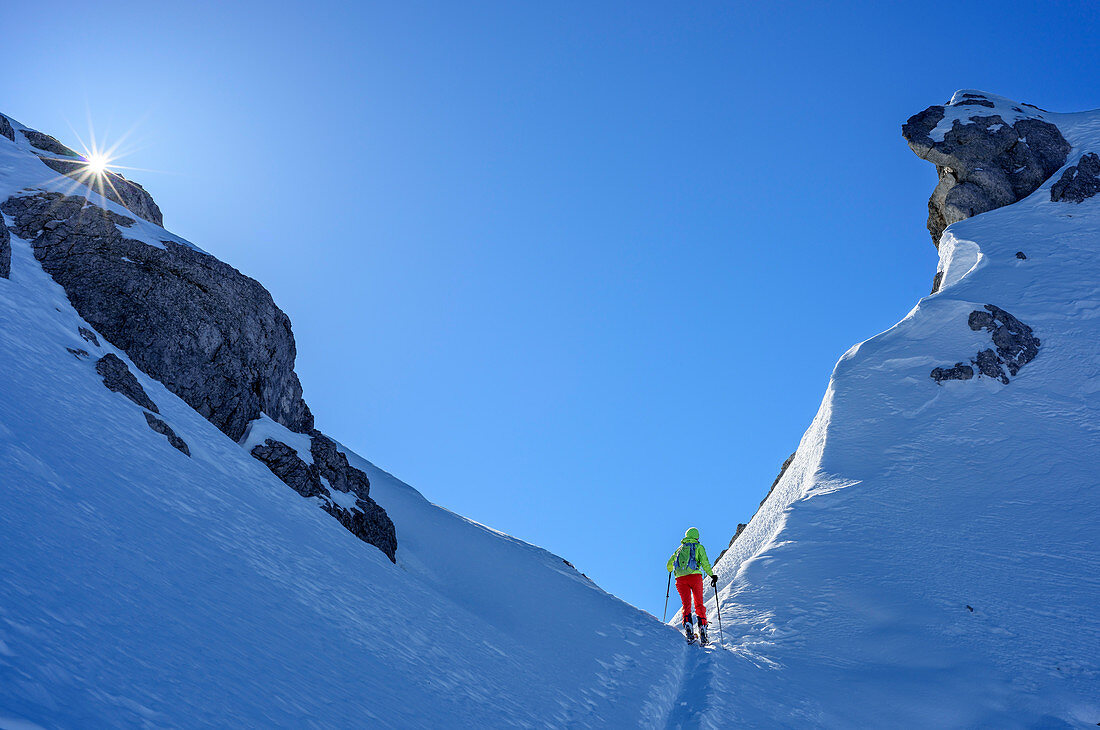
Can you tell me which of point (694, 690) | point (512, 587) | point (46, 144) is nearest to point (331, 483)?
point (512, 587)

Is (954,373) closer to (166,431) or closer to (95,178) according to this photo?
(166,431)

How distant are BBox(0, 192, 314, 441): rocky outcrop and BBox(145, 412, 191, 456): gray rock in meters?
4.28

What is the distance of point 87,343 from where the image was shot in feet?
41.9

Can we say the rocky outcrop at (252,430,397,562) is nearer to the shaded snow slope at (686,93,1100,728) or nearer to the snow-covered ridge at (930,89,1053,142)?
the shaded snow slope at (686,93,1100,728)

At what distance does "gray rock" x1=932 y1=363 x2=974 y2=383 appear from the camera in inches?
950

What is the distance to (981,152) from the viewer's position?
39.7 m

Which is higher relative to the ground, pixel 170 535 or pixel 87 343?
pixel 87 343

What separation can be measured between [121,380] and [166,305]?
15.5 ft

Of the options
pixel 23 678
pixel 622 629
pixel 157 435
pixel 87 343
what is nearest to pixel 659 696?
pixel 622 629

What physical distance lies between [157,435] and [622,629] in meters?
11.8

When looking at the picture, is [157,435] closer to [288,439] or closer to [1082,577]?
[288,439]

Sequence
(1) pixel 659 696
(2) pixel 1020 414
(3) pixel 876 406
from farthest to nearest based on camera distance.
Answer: (3) pixel 876 406, (2) pixel 1020 414, (1) pixel 659 696

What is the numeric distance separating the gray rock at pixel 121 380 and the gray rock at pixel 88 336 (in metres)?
0.62

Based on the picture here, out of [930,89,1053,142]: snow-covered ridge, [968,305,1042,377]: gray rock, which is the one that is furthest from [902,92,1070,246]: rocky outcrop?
[968,305,1042,377]: gray rock
